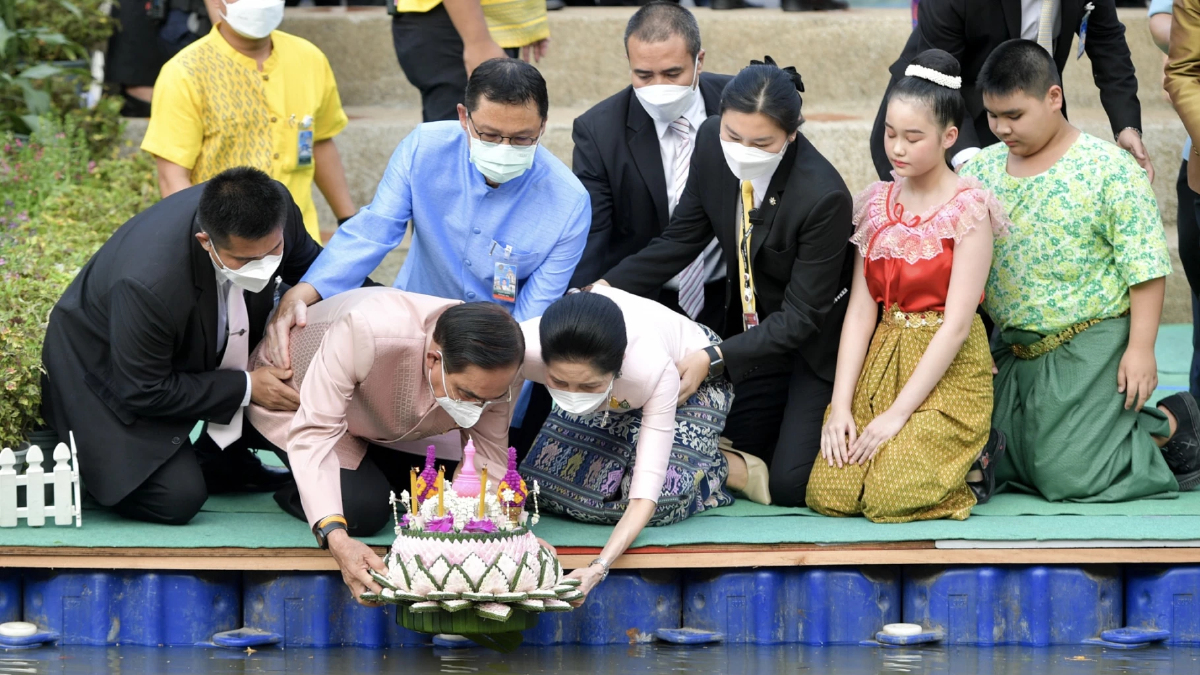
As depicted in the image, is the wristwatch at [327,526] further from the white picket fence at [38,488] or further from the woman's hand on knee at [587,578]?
the white picket fence at [38,488]

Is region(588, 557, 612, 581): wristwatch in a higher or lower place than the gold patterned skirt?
lower

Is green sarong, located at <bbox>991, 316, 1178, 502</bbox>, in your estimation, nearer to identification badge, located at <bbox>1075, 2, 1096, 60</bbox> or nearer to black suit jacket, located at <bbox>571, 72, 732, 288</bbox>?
identification badge, located at <bbox>1075, 2, 1096, 60</bbox>

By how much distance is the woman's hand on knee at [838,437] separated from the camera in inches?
178

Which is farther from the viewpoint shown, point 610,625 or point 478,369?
point 610,625

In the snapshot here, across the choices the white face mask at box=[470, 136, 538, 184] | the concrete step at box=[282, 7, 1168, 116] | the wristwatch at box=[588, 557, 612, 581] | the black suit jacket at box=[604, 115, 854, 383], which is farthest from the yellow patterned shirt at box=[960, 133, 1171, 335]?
the concrete step at box=[282, 7, 1168, 116]

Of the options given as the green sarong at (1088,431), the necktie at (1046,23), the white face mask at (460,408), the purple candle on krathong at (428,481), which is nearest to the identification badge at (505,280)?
the white face mask at (460,408)

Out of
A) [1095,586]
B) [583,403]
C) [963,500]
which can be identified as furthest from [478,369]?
[1095,586]

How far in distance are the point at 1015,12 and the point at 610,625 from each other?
251 cm

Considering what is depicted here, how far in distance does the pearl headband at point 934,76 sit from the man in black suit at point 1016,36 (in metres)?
0.53

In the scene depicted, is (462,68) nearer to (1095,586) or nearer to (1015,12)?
(1015,12)

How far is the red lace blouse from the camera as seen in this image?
4402mm

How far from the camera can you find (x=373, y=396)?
166 inches

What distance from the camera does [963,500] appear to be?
4.43 metres

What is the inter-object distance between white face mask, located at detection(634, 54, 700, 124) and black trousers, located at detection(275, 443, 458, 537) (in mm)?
1355
